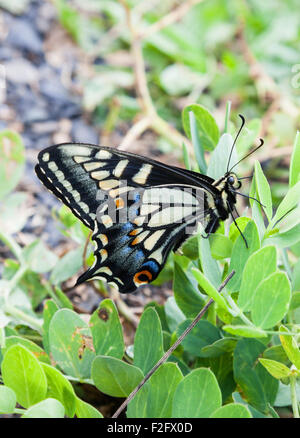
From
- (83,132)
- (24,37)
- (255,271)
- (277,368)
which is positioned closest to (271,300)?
(255,271)

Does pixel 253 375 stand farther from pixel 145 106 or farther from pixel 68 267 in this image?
pixel 145 106

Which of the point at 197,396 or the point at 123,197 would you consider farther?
the point at 123,197

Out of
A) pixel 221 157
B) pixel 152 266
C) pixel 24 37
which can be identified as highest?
pixel 24 37

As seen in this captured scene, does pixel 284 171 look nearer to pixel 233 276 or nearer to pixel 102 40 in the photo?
pixel 102 40

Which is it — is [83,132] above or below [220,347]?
above

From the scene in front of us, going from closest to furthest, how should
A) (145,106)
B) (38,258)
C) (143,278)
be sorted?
(143,278)
(38,258)
(145,106)

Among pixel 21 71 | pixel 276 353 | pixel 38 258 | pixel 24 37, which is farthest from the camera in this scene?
pixel 24 37

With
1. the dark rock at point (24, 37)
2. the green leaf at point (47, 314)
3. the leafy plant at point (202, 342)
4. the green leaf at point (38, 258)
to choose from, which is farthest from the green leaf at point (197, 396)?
the dark rock at point (24, 37)
